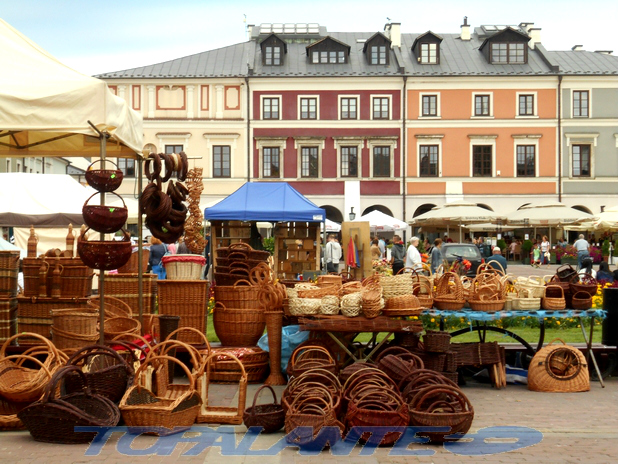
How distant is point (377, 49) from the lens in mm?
43594

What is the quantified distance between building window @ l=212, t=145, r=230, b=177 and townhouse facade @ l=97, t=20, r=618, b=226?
55 millimetres

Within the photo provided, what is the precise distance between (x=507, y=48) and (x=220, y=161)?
1737 cm

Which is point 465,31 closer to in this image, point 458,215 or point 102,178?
point 458,215

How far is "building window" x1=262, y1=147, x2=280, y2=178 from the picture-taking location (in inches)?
1670

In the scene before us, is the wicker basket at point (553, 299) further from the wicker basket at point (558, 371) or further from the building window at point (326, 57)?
the building window at point (326, 57)

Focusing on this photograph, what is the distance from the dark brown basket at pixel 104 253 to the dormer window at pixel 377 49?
3778 centimetres

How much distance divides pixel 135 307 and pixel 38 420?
3.52m

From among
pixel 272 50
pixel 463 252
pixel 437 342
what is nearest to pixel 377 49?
pixel 272 50

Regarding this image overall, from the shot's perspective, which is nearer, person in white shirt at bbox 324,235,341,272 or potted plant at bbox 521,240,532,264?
person in white shirt at bbox 324,235,341,272

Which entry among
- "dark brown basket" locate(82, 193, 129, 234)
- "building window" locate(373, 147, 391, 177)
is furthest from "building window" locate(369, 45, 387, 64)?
"dark brown basket" locate(82, 193, 129, 234)

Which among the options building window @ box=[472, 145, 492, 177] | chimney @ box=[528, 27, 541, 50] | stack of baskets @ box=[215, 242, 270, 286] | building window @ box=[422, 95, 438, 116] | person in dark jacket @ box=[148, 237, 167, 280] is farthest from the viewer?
chimney @ box=[528, 27, 541, 50]

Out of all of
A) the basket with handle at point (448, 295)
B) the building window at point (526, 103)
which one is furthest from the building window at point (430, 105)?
the basket with handle at point (448, 295)

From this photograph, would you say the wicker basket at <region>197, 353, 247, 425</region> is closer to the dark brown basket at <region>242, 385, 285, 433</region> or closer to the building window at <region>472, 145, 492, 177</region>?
the dark brown basket at <region>242, 385, 285, 433</region>

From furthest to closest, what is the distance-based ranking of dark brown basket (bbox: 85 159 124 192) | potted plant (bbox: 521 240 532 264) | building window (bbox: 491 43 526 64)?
building window (bbox: 491 43 526 64), potted plant (bbox: 521 240 532 264), dark brown basket (bbox: 85 159 124 192)
